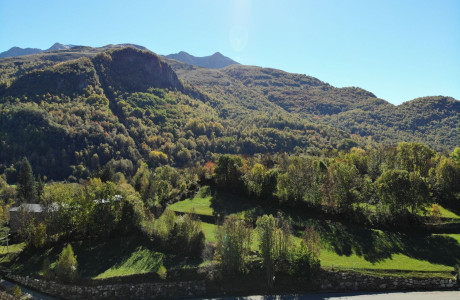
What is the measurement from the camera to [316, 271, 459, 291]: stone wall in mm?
34719

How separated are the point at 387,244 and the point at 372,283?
9625 millimetres

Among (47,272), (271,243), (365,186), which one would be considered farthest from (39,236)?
(365,186)

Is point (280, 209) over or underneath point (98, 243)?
over

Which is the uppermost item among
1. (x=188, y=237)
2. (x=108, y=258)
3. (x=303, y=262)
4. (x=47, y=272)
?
(x=303, y=262)

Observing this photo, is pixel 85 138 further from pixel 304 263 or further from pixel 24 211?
pixel 304 263

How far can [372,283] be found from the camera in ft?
116

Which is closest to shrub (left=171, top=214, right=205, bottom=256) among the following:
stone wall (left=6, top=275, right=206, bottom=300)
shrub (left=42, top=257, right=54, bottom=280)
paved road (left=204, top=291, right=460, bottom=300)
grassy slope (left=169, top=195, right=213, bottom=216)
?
stone wall (left=6, top=275, right=206, bottom=300)

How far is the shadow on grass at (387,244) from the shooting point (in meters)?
39.6

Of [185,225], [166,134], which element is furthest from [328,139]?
[185,225]

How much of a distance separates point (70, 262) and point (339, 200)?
41856mm

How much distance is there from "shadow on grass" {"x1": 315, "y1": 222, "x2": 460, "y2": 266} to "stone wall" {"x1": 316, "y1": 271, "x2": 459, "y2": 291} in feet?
11.9

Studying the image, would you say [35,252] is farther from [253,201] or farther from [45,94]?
[45,94]

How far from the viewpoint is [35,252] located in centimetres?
4591

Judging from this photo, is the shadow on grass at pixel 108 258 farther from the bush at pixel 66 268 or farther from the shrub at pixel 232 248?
the shrub at pixel 232 248
